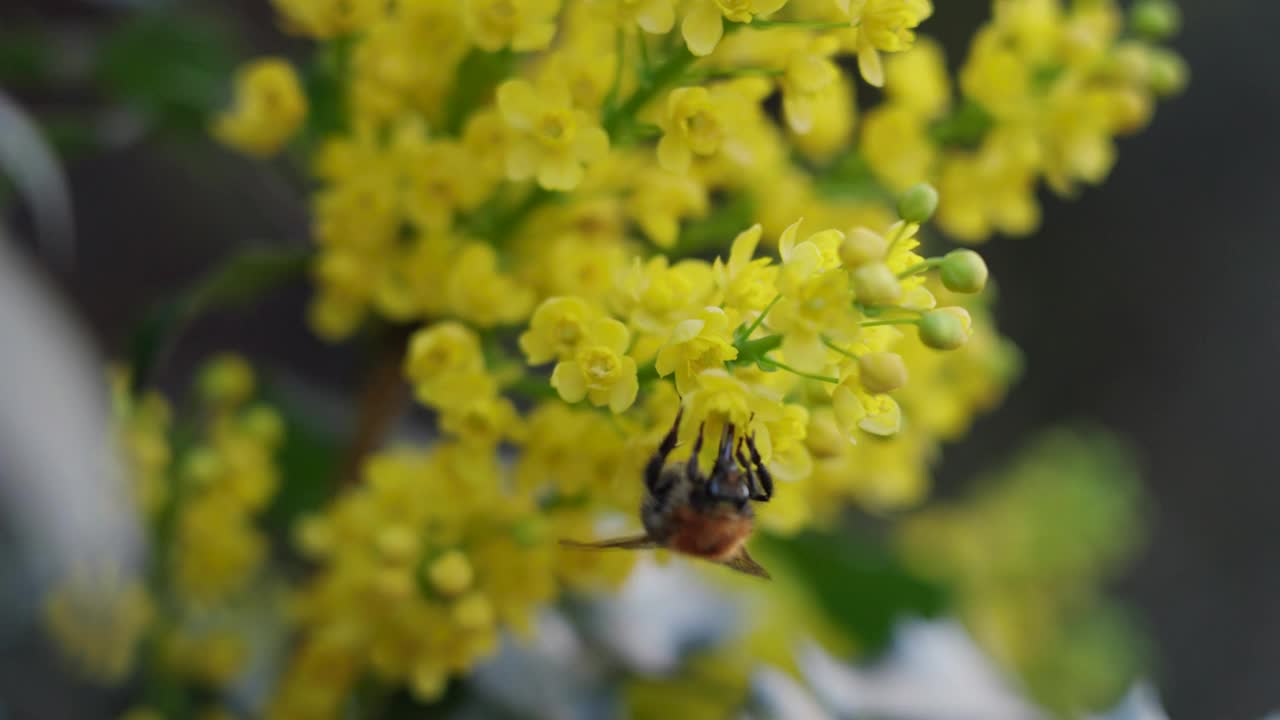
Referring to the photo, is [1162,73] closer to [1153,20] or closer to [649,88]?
[1153,20]

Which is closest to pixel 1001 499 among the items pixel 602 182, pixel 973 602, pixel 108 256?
pixel 973 602

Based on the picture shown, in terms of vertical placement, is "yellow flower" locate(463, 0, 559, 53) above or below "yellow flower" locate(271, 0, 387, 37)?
above

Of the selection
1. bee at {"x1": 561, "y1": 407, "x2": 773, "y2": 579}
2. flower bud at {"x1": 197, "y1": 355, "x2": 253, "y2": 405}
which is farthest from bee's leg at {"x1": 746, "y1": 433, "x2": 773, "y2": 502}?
flower bud at {"x1": 197, "y1": 355, "x2": 253, "y2": 405}

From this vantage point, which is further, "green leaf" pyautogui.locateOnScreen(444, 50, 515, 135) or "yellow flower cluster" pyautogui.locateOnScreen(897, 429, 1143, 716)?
"yellow flower cluster" pyautogui.locateOnScreen(897, 429, 1143, 716)

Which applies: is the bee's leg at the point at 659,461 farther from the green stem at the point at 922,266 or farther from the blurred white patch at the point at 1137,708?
the blurred white patch at the point at 1137,708

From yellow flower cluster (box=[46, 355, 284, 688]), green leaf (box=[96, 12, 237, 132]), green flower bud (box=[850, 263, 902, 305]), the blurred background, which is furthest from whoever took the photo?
the blurred background

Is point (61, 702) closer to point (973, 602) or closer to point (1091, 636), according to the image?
point (973, 602)

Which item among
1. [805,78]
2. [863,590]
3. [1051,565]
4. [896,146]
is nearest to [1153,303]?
[1051,565]

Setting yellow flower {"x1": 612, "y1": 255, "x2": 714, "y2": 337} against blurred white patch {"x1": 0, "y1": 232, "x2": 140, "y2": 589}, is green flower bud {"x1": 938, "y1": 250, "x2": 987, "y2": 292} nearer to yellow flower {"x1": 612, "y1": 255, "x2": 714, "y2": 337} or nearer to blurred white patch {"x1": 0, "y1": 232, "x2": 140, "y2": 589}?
yellow flower {"x1": 612, "y1": 255, "x2": 714, "y2": 337}
